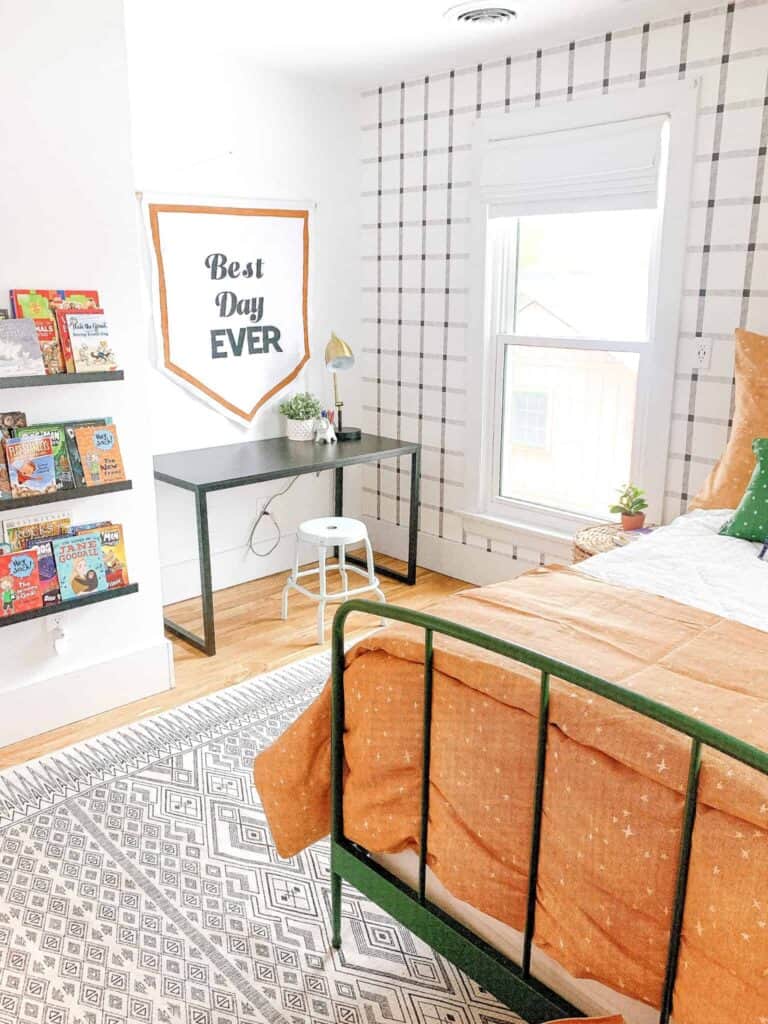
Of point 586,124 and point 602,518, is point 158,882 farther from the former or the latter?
point 586,124

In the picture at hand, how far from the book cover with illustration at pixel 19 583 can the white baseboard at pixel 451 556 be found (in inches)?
81.2

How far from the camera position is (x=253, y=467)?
3363mm

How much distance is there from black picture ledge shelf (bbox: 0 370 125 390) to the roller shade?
5.96ft

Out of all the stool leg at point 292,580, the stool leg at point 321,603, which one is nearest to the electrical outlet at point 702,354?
the stool leg at point 321,603

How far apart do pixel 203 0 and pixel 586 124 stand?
4.72 ft

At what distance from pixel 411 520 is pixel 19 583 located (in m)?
1.89

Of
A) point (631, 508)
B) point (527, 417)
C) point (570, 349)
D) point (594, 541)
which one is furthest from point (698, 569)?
point (527, 417)

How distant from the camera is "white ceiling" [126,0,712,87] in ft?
9.23

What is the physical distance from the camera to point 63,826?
225 cm

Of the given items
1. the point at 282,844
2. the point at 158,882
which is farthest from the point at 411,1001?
the point at 158,882

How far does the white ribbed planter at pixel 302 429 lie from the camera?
388 centimetres

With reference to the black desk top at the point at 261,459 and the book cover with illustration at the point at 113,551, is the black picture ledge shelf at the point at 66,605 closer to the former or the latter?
the book cover with illustration at the point at 113,551

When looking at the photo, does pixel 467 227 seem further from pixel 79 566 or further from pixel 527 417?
pixel 79 566

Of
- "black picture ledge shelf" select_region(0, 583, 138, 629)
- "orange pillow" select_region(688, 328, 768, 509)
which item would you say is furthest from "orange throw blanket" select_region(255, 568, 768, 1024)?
"black picture ledge shelf" select_region(0, 583, 138, 629)
